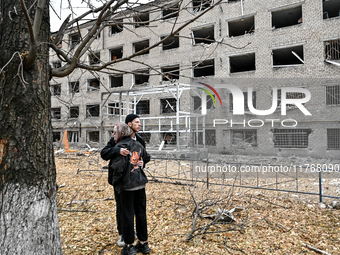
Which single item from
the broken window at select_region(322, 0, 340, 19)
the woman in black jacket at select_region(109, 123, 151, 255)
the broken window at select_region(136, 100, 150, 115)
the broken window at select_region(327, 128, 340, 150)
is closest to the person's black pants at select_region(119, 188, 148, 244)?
the woman in black jacket at select_region(109, 123, 151, 255)

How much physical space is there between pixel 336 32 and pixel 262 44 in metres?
4.57

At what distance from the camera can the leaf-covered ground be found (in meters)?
3.24

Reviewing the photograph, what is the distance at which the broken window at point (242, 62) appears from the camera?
18709mm

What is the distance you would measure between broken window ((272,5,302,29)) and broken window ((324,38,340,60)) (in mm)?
3199

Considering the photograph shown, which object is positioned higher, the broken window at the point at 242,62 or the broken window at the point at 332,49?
the broken window at the point at 242,62

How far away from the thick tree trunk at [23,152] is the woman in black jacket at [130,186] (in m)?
0.78

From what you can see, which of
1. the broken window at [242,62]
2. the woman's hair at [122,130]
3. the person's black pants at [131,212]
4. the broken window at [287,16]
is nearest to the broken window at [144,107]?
the broken window at [242,62]

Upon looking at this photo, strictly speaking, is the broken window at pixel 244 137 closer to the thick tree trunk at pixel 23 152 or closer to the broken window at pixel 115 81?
the broken window at pixel 115 81

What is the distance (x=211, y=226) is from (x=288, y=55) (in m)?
18.5

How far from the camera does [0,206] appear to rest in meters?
2.30

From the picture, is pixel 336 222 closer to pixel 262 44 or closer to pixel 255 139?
pixel 255 139

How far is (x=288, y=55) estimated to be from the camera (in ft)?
59.7

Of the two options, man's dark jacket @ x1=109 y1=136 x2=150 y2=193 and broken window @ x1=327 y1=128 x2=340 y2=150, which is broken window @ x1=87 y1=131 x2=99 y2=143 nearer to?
broken window @ x1=327 y1=128 x2=340 y2=150

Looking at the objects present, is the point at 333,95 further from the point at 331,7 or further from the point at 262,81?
the point at 331,7
